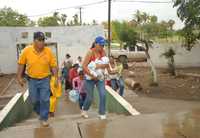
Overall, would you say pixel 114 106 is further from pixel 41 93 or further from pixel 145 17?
pixel 145 17

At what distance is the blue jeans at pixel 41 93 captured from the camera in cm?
726

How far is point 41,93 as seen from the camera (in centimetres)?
730

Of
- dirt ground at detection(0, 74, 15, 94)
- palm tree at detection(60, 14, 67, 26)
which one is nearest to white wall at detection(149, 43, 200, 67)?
dirt ground at detection(0, 74, 15, 94)

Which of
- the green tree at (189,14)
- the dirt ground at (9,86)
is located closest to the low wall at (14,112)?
the dirt ground at (9,86)

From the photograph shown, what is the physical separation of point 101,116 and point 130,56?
32.2 m

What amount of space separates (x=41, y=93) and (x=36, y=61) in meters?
0.53

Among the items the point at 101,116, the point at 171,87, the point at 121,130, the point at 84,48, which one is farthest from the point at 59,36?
the point at 121,130

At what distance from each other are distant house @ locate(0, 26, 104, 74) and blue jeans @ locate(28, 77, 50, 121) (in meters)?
24.2

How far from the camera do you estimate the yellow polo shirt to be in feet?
23.6

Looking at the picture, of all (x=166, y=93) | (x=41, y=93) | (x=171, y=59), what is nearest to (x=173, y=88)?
(x=166, y=93)

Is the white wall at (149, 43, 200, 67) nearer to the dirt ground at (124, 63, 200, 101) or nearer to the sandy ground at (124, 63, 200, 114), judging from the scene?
the dirt ground at (124, 63, 200, 101)

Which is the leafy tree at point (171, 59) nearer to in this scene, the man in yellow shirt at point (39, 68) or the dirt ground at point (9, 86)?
the dirt ground at point (9, 86)

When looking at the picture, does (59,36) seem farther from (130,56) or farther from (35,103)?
(35,103)

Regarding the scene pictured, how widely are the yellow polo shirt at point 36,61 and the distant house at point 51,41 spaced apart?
24298 mm
